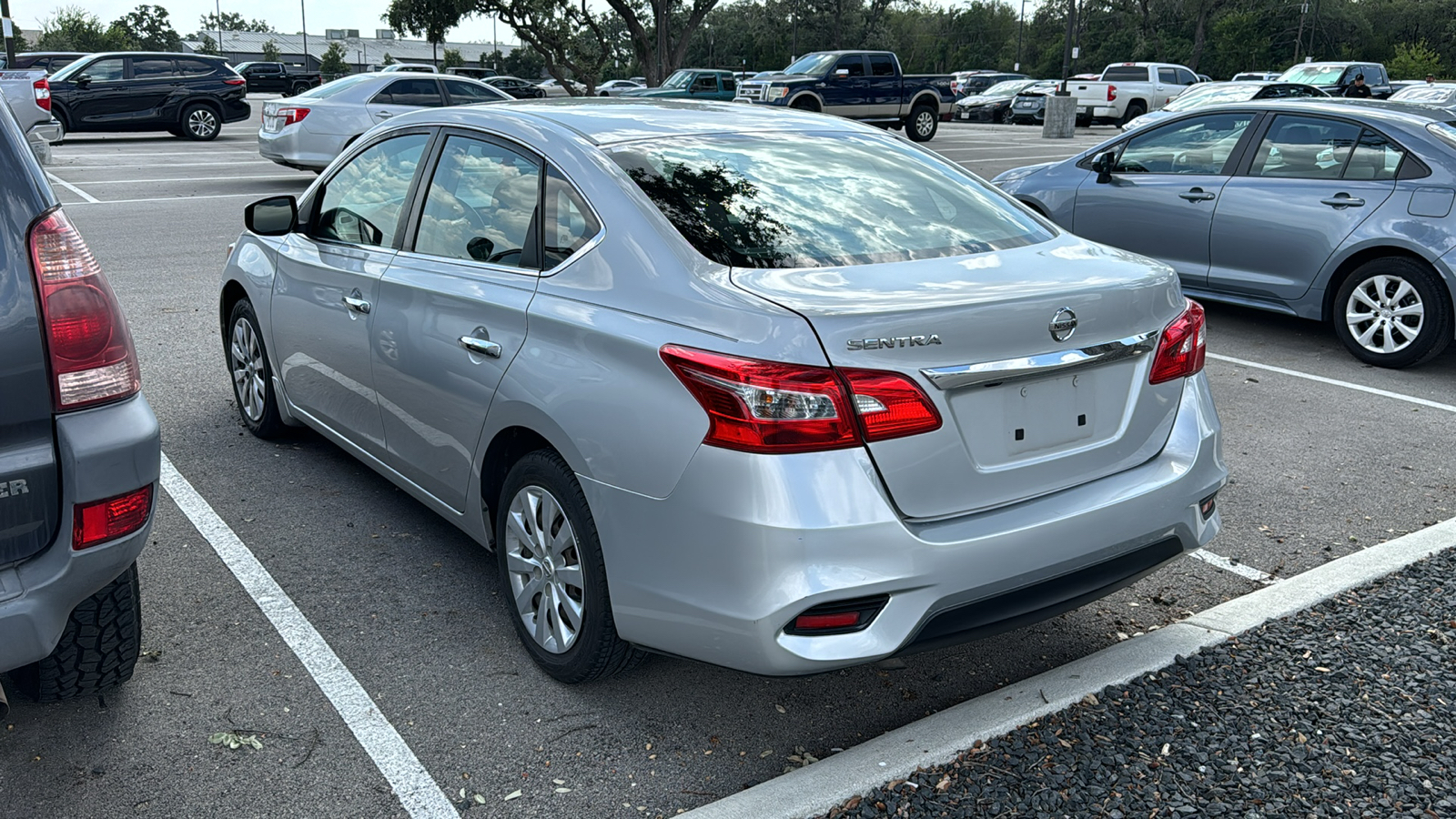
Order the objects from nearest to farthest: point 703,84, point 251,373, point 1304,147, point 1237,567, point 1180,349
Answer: point 1180,349, point 1237,567, point 251,373, point 1304,147, point 703,84

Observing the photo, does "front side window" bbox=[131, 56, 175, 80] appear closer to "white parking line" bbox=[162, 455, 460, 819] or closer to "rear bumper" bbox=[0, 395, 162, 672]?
"white parking line" bbox=[162, 455, 460, 819]

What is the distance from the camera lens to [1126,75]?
3625 centimetres

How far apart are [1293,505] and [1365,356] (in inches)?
118

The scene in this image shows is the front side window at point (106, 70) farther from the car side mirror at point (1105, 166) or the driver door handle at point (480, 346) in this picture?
the driver door handle at point (480, 346)

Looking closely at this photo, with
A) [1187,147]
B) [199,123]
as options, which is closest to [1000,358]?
[1187,147]

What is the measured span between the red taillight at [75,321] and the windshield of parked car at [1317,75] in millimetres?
28591

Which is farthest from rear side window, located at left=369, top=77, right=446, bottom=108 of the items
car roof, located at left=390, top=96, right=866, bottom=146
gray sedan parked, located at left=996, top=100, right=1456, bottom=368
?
car roof, located at left=390, top=96, right=866, bottom=146

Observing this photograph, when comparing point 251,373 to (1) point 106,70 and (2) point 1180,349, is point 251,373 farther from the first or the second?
(1) point 106,70

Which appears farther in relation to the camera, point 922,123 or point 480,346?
point 922,123

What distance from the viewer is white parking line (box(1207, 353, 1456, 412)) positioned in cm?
648

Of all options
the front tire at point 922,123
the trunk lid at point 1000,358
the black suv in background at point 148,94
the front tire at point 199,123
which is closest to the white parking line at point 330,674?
the trunk lid at point 1000,358

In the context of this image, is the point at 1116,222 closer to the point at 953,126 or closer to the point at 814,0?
the point at 953,126

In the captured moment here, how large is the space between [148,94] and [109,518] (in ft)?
75.8

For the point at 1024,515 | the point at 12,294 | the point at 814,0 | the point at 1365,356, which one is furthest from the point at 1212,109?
the point at 814,0
